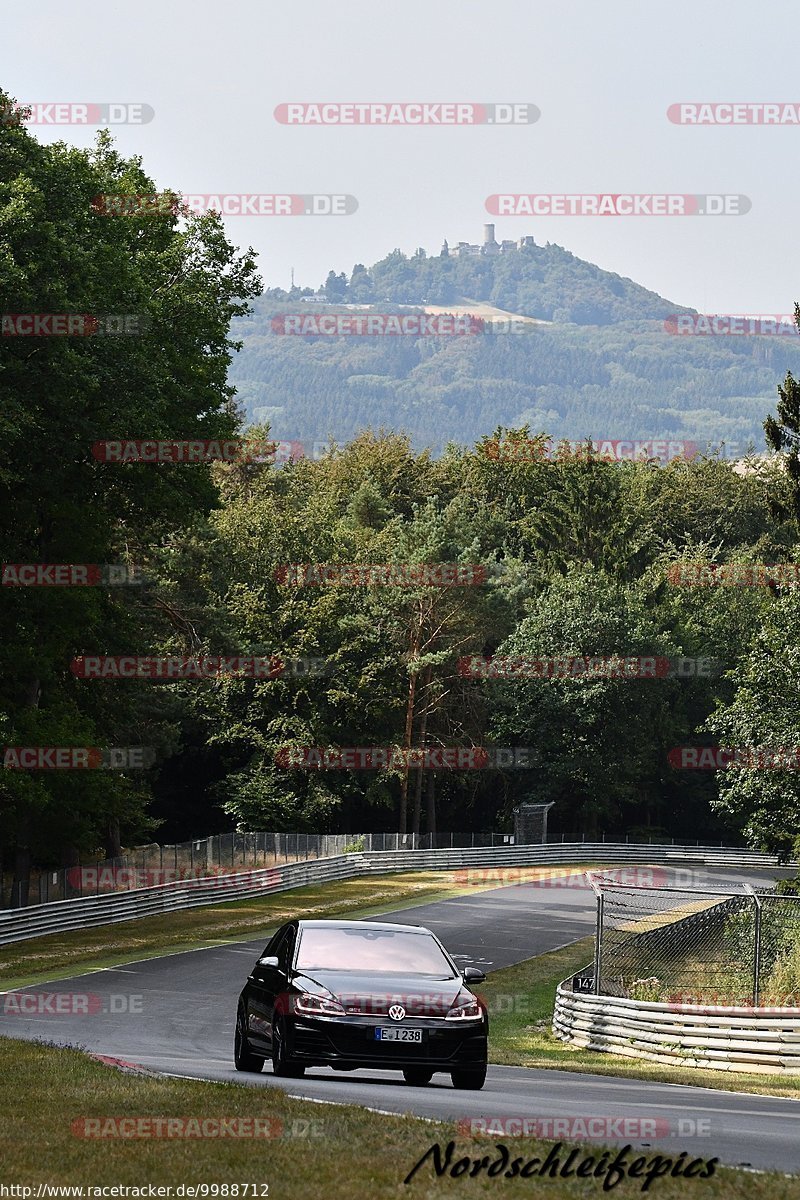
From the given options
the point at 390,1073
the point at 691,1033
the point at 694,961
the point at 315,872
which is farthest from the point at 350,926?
the point at 315,872

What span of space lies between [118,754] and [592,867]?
30274 mm

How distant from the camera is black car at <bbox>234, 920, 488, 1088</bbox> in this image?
44.8 ft

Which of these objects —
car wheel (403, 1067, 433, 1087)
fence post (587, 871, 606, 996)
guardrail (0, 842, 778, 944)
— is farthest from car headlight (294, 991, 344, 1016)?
guardrail (0, 842, 778, 944)

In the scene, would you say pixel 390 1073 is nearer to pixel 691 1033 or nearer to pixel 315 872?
pixel 691 1033

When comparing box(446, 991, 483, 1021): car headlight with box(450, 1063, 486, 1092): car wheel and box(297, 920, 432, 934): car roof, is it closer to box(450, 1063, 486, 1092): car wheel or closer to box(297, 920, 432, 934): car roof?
box(450, 1063, 486, 1092): car wheel

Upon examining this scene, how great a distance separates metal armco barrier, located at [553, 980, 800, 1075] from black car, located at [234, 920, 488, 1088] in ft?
18.1

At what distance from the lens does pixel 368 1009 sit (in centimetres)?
1368

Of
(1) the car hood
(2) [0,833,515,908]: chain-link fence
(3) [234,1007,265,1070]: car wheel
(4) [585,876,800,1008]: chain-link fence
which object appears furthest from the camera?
(2) [0,833,515,908]: chain-link fence

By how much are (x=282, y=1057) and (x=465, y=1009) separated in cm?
163

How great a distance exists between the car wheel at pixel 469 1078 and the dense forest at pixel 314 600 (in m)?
20.9

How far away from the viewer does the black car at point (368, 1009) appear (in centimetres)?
1366

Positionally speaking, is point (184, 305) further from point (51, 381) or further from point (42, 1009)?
point (42, 1009)

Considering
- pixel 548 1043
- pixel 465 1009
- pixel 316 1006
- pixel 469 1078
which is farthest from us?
pixel 548 1043

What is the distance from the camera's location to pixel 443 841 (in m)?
77.2
